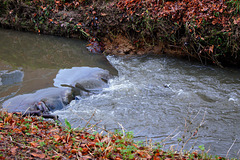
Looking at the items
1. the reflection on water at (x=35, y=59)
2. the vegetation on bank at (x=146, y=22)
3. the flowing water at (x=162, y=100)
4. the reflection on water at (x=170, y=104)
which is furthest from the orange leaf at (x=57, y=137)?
the vegetation on bank at (x=146, y=22)

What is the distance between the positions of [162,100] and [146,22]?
3.76 m

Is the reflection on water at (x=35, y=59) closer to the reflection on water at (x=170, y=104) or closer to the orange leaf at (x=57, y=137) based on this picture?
the reflection on water at (x=170, y=104)

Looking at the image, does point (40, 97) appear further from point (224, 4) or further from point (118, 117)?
point (224, 4)

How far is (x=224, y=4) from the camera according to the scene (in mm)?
7121

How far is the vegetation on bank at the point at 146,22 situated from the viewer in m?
7.19

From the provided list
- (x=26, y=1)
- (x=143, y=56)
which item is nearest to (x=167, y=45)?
(x=143, y=56)

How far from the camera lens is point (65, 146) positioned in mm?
2836

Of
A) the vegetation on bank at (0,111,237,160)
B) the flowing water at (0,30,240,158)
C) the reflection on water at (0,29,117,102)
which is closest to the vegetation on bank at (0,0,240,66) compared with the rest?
the flowing water at (0,30,240,158)

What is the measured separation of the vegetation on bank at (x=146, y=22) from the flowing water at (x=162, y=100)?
60 cm

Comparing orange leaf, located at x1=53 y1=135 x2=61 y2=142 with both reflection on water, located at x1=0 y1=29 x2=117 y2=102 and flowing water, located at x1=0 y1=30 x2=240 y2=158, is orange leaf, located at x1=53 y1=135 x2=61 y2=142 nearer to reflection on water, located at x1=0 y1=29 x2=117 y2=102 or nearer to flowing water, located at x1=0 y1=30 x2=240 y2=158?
flowing water, located at x1=0 y1=30 x2=240 y2=158

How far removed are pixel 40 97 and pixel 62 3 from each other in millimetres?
6469

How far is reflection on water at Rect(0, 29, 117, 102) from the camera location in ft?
18.7

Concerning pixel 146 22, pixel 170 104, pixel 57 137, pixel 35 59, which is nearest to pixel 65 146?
pixel 57 137

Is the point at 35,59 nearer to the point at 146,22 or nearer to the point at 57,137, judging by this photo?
the point at 146,22
